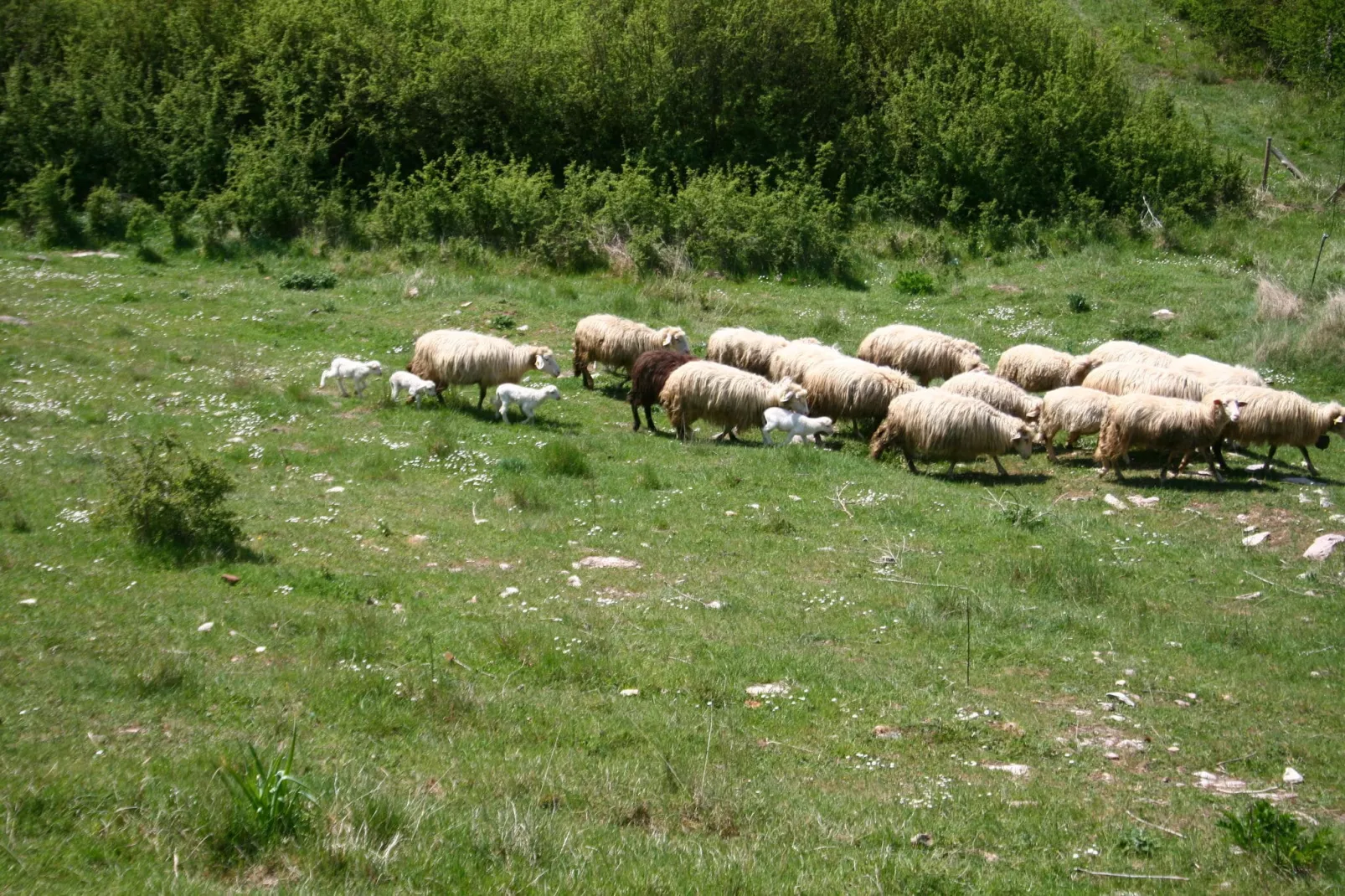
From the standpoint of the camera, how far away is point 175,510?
1069cm

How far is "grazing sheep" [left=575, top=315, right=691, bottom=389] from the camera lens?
19.8m

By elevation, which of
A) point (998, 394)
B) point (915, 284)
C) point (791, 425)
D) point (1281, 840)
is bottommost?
point (791, 425)

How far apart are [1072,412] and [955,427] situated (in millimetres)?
1837

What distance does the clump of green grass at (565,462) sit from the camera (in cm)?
1488

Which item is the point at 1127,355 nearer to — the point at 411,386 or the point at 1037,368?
the point at 1037,368

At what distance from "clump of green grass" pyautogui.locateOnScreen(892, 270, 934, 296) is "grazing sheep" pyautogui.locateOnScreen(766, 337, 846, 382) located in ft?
26.9

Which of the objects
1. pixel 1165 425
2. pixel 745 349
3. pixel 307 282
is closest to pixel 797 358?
pixel 745 349

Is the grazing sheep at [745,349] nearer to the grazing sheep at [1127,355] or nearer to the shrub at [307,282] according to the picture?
the grazing sheep at [1127,355]

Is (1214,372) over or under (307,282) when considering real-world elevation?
over

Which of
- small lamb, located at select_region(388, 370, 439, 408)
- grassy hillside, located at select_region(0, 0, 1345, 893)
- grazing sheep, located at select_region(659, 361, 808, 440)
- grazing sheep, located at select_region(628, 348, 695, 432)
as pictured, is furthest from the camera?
grazing sheep, located at select_region(628, 348, 695, 432)

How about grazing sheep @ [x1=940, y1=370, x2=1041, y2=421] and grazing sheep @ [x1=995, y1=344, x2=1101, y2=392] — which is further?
grazing sheep @ [x1=995, y1=344, x2=1101, y2=392]

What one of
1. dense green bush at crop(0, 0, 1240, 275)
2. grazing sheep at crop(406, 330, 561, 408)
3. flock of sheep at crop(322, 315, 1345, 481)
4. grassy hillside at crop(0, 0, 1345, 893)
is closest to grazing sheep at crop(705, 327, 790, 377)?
flock of sheep at crop(322, 315, 1345, 481)

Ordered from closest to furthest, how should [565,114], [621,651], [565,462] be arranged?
[621,651]
[565,462]
[565,114]

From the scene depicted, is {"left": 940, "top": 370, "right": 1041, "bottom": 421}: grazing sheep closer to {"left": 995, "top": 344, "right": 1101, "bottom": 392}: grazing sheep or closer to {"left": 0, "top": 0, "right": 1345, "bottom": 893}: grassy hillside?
{"left": 0, "top": 0, "right": 1345, "bottom": 893}: grassy hillside
